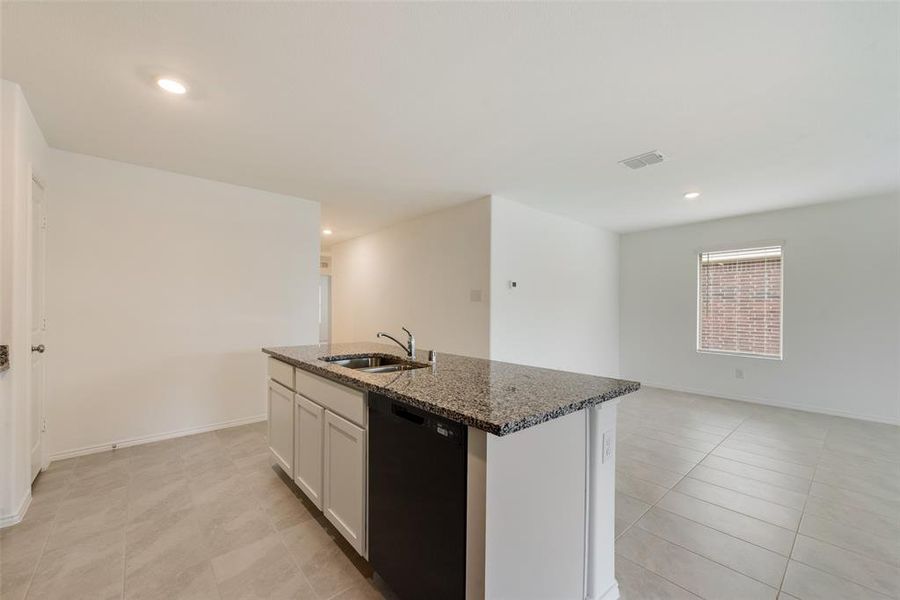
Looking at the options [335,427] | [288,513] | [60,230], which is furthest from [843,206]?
[60,230]

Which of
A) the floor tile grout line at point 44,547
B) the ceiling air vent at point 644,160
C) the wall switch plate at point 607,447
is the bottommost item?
the floor tile grout line at point 44,547

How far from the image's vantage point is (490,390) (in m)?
1.50

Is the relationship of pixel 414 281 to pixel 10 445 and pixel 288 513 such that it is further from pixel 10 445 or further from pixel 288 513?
pixel 10 445

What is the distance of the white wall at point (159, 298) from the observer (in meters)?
3.00

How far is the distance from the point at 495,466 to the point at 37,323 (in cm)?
353

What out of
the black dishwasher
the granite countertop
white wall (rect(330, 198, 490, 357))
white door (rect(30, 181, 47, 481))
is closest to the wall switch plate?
the granite countertop

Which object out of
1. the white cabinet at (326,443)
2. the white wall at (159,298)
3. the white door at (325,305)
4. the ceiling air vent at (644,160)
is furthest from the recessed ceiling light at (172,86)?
the white door at (325,305)

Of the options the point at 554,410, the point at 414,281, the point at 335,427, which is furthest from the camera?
the point at 414,281

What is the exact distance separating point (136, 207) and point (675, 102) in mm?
4396

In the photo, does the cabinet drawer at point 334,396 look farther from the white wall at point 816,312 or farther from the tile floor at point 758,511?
the white wall at point 816,312

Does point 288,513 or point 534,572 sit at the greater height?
point 534,572

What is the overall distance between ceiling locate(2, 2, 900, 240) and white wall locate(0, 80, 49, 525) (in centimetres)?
30

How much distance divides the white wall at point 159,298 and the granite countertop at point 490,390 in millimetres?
2076

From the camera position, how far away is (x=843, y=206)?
4.25m
